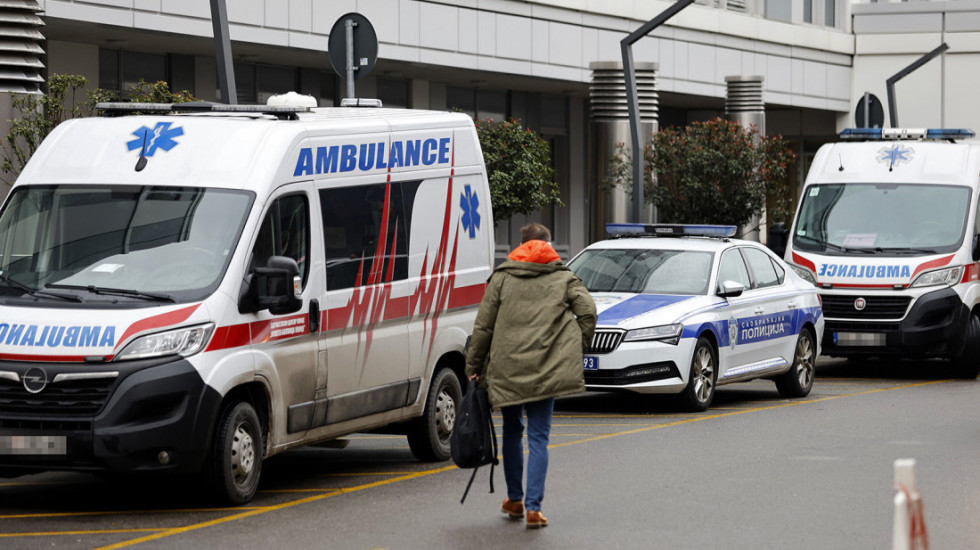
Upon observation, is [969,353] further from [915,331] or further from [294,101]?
[294,101]

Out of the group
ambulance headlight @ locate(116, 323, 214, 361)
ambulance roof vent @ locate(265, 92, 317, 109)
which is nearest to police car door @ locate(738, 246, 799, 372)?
ambulance roof vent @ locate(265, 92, 317, 109)

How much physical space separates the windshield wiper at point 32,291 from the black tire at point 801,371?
9300mm

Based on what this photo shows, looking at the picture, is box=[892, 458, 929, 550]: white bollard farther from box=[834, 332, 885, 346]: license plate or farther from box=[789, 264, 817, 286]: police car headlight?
box=[789, 264, 817, 286]: police car headlight

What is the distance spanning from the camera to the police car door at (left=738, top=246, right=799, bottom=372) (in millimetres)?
16203

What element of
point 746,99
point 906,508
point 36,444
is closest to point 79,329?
point 36,444

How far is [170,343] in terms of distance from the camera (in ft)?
30.4

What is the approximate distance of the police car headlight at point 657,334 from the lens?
14875 millimetres

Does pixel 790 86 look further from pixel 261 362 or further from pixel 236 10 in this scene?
pixel 261 362

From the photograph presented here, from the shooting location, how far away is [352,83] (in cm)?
1527

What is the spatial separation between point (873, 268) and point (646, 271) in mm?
4345

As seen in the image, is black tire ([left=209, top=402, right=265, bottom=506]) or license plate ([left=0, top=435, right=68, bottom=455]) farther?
black tire ([left=209, top=402, right=265, bottom=506])

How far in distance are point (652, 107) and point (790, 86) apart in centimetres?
922

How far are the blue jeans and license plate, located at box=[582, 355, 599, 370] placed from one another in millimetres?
5486

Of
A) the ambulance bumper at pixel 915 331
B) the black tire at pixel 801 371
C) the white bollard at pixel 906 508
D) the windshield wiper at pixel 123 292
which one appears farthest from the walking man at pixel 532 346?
the ambulance bumper at pixel 915 331
